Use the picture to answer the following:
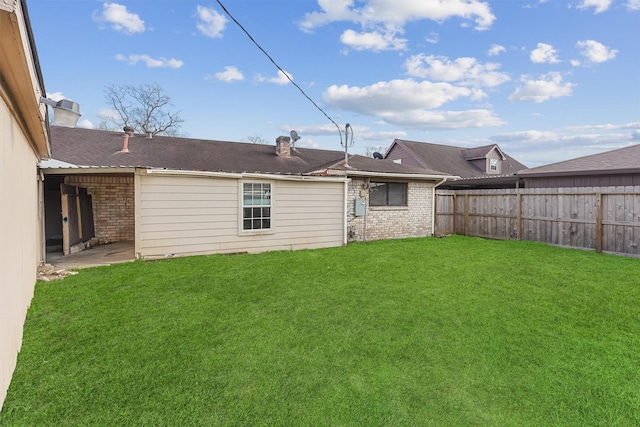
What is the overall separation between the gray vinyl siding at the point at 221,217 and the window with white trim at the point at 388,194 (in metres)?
1.85

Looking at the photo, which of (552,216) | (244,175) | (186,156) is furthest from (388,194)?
(186,156)

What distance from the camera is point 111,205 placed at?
960cm

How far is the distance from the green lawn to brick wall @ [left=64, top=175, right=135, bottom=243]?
15.7 feet

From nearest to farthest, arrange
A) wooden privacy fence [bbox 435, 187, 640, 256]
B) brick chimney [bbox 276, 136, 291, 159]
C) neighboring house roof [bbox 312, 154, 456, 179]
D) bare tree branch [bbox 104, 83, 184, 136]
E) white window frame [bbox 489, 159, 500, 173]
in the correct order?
1. wooden privacy fence [bbox 435, 187, 640, 256]
2. neighboring house roof [bbox 312, 154, 456, 179]
3. brick chimney [bbox 276, 136, 291, 159]
4. white window frame [bbox 489, 159, 500, 173]
5. bare tree branch [bbox 104, 83, 184, 136]

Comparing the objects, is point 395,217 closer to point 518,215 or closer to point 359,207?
Result: point 359,207

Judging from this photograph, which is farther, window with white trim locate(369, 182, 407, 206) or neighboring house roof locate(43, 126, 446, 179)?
window with white trim locate(369, 182, 407, 206)

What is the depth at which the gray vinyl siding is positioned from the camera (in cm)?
684

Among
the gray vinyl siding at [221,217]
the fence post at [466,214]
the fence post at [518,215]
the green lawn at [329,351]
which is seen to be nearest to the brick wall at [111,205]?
the gray vinyl siding at [221,217]

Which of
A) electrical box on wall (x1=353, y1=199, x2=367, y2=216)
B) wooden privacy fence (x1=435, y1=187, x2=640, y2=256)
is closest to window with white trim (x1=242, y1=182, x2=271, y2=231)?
electrical box on wall (x1=353, y1=199, x2=367, y2=216)

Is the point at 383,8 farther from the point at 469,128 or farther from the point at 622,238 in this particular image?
the point at 469,128

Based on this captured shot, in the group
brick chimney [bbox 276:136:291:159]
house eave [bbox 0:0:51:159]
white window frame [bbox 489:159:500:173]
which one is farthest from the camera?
white window frame [bbox 489:159:500:173]

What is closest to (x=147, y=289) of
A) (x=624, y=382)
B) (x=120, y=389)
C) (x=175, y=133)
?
(x=120, y=389)

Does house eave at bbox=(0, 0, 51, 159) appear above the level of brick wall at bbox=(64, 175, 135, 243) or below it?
above

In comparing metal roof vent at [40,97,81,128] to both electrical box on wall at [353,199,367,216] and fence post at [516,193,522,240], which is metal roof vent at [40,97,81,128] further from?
fence post at [516,193,522,240]
